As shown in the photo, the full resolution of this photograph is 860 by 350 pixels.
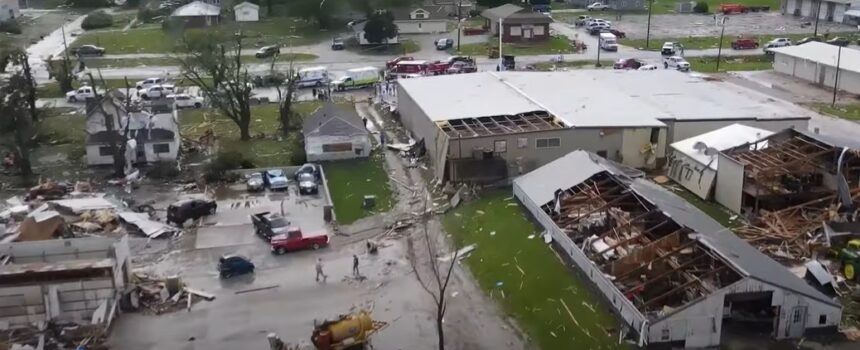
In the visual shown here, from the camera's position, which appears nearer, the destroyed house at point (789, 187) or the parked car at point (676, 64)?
the destroyed house at point (789, 187)

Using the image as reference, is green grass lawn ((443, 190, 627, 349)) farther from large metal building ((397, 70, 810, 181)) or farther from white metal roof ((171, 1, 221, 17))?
white metal roof ((171, 1, 221, 17))

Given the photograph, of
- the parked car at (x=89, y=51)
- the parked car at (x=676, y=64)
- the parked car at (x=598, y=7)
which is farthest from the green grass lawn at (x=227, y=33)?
the parked car at (x=598, y=7)

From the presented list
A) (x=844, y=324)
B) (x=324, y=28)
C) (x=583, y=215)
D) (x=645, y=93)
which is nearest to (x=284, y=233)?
(x=583, y=215)

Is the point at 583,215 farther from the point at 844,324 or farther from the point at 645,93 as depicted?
the point at 645,93

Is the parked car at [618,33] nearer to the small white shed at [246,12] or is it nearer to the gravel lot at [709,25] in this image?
the gravel lot at [709,25]

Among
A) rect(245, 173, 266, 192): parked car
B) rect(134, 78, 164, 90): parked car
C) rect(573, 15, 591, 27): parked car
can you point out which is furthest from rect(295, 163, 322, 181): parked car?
rect(573, 15, 591, 27): parked car

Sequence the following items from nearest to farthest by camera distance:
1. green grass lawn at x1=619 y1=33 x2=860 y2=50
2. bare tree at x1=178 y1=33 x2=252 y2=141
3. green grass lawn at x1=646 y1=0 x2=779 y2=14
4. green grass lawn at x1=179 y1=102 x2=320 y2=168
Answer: green grass lawn at x1=179 y1=102 x2=320 y2=168 → bare tree at x1=178 y1=33 x2=252 y2=141 → green grass lawn at x1=619 y1=33 x2=860 y2=50 → green grass lawn at x1=646 y1=0 x2=779 y2=14

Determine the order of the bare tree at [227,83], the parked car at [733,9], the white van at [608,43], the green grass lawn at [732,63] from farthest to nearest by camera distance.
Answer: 1. the parked car at [733,9]
2. the white van at [608,43]
3. the green grass lawn at [732,63]
4. the bare tree at [227,83]
